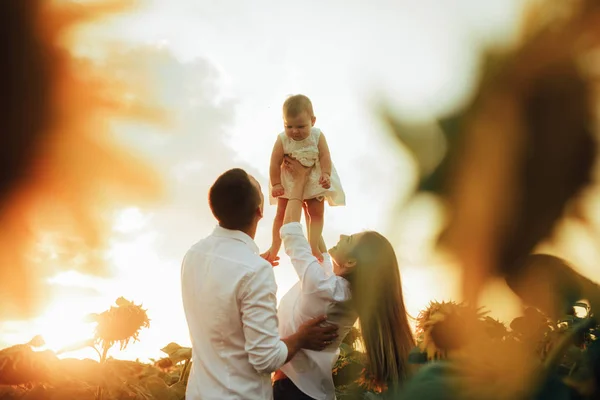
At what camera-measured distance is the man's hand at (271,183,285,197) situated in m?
4.37

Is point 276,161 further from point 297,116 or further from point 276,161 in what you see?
point 297,116

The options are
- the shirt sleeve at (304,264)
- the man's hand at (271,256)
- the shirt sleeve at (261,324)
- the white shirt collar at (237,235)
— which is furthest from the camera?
the man's hand at (271,256)

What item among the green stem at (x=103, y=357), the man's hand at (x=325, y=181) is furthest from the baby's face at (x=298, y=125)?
the green stem at (x=103, y=357)

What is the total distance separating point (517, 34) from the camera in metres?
0.30

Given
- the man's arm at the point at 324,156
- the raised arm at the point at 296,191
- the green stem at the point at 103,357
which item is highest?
the man's arm at the point at 324,156

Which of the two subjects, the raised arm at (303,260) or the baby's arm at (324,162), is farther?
the baby's arm at (324,162)

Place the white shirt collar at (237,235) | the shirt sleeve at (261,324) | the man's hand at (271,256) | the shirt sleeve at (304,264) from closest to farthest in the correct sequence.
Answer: the shirt sleeve at (261,324), the white shirt collar at (237,235), the shirt sleeve at (304,264), the man's hand at (271,256)

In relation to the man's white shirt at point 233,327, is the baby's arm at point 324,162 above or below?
above

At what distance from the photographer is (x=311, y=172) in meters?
4.46

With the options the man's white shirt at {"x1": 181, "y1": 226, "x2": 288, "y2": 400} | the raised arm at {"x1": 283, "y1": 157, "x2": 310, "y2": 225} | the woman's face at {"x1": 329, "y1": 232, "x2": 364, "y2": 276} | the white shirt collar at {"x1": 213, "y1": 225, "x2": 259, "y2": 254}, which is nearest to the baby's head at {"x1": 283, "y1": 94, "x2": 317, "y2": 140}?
the raised arm at {"x1": 283, "y1": 157, "x2": 310, "y2": 225}

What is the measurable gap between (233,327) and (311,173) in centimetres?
227

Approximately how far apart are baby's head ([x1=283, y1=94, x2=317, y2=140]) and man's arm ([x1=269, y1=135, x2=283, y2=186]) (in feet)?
0.58

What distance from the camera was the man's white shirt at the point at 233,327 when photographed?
2.24 meters

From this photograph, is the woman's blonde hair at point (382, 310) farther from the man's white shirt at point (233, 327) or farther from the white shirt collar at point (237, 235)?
the white shirt collar at point (237, 235)
